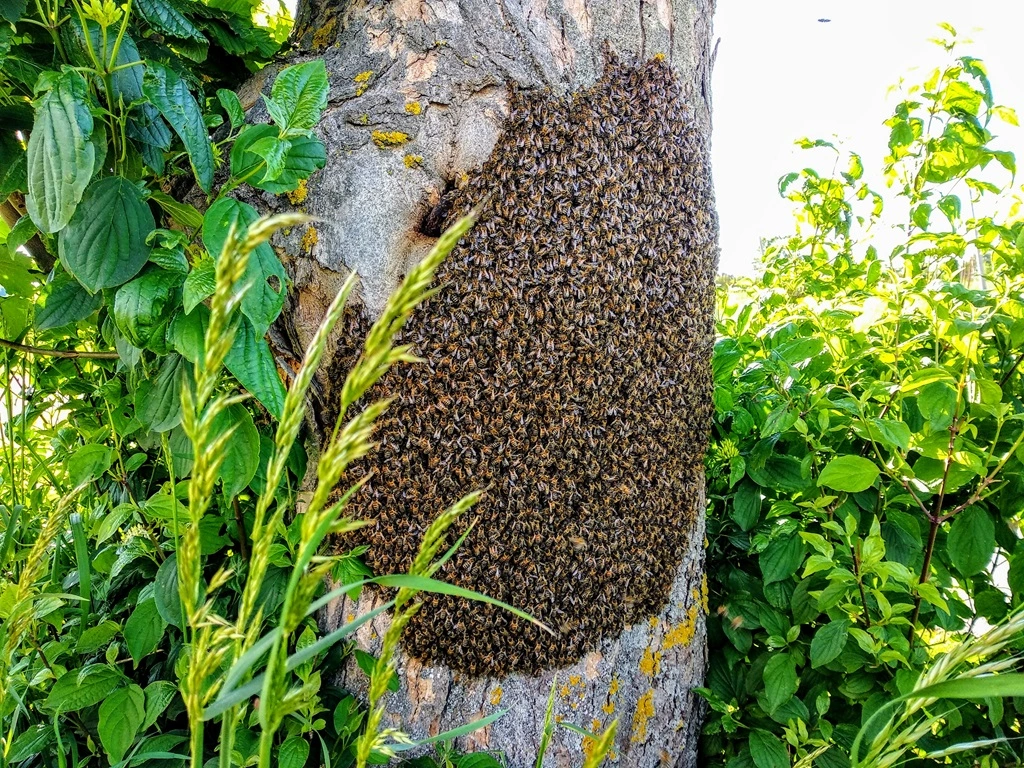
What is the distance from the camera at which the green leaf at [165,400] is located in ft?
3.89

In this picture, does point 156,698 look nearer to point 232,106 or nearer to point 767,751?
point 232,106

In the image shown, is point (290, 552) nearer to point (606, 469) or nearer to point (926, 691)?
point (606, 469)

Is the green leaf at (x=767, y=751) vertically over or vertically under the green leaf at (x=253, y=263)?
under

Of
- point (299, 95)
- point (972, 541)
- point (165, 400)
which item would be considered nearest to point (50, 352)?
point (165, 400)

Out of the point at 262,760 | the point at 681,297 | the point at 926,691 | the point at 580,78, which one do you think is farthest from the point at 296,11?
the point at 926,691

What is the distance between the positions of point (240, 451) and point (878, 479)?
128 cm

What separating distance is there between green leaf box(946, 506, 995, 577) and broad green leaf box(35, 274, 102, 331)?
1673 millimetres

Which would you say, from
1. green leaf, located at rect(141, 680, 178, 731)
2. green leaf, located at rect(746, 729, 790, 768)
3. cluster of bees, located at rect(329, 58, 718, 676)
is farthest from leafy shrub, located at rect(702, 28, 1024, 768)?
green leaf, located at rect(141, 680, 178, 731)

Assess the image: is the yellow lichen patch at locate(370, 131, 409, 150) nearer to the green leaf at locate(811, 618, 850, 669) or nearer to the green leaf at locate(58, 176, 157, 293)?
the green leaf at locate(58, 176, 157, 293)

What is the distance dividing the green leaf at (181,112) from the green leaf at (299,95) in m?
0.14

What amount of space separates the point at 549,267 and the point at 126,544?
3.38ft

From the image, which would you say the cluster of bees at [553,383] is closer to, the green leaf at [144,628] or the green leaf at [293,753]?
the green leaf at [293,753]

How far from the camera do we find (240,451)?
1.18m

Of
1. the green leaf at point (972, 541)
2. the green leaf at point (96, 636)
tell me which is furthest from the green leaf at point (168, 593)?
the green leaf at point (972, 541)
